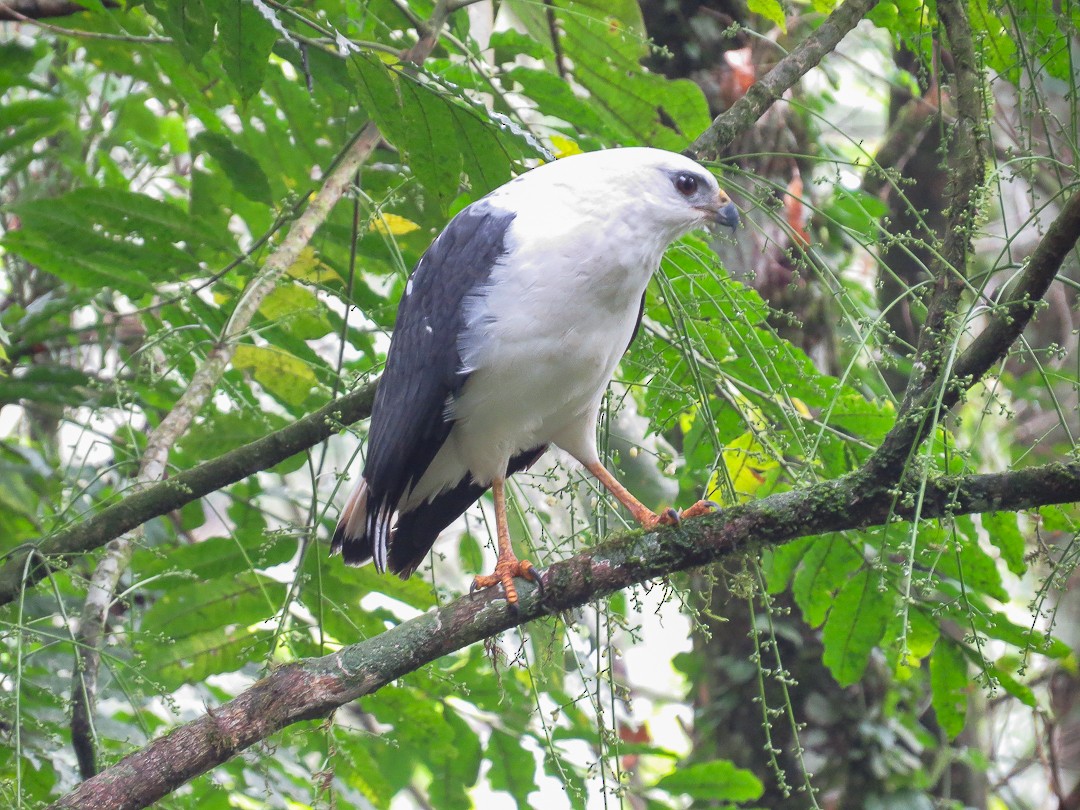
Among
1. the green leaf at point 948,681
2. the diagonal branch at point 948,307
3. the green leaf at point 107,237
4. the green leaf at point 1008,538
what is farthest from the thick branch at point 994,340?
the green leaf at point 107,237

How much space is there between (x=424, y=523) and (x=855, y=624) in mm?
1407

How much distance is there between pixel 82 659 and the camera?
2.84 m

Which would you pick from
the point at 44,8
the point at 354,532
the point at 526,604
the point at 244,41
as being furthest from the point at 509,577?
the point at 44,8

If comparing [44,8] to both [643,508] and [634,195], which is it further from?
[643,508]

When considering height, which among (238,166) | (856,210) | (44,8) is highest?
(856,210)

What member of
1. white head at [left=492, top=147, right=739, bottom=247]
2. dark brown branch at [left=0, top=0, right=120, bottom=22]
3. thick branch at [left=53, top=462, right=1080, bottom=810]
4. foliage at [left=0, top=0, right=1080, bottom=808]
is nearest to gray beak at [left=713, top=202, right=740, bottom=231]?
white head at [left=492, top=147, right=739, bottom=247]

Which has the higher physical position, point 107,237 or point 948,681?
point 107,237

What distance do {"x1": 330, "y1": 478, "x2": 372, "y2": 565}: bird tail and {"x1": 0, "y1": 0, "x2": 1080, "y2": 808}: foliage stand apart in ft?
0.55

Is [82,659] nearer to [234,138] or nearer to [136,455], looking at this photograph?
[136,455]

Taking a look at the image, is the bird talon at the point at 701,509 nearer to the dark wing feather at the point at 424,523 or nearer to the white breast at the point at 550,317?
the white breast at the point at 550,317

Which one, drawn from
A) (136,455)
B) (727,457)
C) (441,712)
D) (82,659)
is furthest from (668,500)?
(82,659)

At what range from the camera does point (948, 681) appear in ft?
10.9

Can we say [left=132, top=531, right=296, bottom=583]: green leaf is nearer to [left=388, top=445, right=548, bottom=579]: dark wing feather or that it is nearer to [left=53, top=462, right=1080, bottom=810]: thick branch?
[left=388, top=445, right=548, bottom=579]: dark wing feather

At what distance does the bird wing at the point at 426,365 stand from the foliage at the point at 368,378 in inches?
6.4
